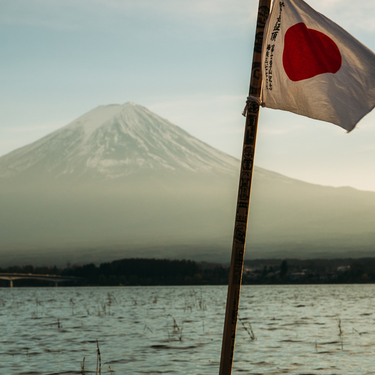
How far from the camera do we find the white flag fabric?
22.3 ft

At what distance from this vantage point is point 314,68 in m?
6.93

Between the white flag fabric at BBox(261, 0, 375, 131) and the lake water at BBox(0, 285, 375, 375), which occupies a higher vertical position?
the white flag fabric at BBox(261, 0, 375, 131)

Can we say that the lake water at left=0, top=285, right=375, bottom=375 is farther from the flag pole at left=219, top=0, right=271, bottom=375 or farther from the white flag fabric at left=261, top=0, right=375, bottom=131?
the white flag fabric at left=261, top=0, right=375, bottom=131

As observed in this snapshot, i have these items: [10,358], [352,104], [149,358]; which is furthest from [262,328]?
[352,104]

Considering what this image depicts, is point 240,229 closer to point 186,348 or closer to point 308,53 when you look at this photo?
point 308,53

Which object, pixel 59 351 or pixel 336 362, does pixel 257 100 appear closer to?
pixel 336 362

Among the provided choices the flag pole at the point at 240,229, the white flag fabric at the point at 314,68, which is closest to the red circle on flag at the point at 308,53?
the white flag fabric at the point at 314,68

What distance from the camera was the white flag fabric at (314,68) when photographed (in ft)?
22.3

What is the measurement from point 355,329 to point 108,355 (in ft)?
51.1

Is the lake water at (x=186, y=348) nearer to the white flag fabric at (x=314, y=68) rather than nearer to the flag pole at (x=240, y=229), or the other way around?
the flag pole at (x=240, y=229)

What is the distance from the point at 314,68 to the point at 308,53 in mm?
206

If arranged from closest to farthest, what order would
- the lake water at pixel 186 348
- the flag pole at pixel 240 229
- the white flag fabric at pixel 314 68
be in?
1. the flag pole at pixel 240 229
2. the white flag fabric at pixel 314 68
3. the lake water at pixel 186 348

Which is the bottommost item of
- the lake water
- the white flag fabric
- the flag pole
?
the lake water

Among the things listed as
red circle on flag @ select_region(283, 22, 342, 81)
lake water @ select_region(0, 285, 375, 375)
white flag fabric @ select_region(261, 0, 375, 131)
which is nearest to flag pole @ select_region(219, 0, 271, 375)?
white flag fabric @ select_region(261, 0, 375, 131)
